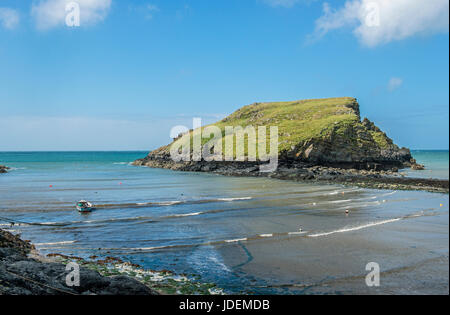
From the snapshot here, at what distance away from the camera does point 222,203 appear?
35.7 meters

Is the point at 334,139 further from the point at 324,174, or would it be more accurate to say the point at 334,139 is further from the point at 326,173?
the point at 324,174

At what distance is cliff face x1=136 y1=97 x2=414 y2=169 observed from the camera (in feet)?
253

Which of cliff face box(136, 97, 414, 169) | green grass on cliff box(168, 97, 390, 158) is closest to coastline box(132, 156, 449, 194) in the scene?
cliff face box(136, 97, 414, 169)

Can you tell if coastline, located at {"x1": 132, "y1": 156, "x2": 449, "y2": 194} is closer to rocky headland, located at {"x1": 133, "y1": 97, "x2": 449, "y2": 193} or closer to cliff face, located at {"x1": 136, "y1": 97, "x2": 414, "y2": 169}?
rocky headland, located at {"x1": 133, "y1": 97, "x2": 449, "y2": 193}

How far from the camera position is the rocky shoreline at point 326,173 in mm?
48625

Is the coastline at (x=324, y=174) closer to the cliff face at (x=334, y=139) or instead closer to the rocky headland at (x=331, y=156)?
the rocky headland at (x=331, y=156)

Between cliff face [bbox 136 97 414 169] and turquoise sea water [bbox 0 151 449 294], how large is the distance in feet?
127

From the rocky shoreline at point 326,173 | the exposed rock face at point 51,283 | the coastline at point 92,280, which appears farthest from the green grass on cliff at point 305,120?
the exposed rock face at point 51,283

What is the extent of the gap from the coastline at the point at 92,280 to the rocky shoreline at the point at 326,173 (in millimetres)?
33855

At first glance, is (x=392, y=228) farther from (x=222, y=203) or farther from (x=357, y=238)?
(x=222, y=203)

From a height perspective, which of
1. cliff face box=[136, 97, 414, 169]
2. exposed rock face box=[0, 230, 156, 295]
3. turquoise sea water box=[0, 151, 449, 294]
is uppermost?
cliff face box=[136, 97, 414, 169]

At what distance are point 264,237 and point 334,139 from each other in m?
65.3

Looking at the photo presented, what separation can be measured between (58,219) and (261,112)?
112 m
